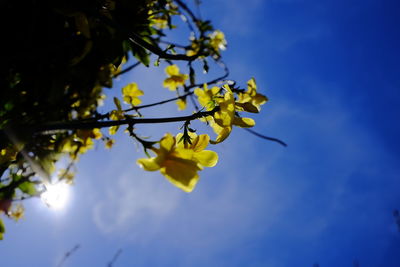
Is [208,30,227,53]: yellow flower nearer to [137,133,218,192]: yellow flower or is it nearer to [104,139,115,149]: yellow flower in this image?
[104,139,115,149]: yellow flower

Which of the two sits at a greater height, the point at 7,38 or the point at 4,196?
the point at 7,38

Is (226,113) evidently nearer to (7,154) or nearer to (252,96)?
(252,96)

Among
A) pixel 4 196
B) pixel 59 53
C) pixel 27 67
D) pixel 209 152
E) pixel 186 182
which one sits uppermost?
pixel 59 53

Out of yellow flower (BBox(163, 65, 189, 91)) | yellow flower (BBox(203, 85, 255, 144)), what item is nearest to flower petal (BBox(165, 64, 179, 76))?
yellow flower (BBox(163, 65, 189, 91))

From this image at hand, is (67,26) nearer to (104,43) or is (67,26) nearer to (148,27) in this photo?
(104,43)

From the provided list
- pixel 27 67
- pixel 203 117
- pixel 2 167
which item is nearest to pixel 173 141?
pixel 203 117

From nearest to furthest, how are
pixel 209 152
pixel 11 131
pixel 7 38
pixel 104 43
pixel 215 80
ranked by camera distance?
pixel 11 131
pixel 209 152
pixel 7 38
pixel 104 43
pixel 215 80
